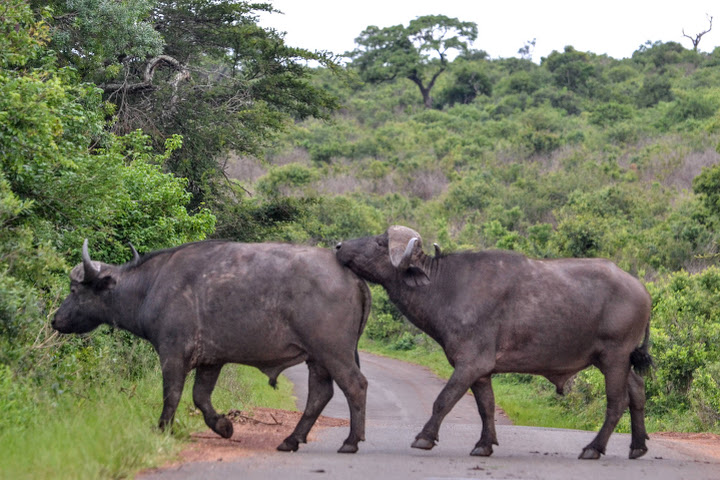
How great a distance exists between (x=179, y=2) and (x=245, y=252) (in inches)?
580

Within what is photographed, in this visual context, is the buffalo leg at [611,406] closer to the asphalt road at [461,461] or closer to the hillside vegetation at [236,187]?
the asphalt road at [461,461]

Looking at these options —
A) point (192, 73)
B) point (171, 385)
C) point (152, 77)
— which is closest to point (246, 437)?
point (171, 385)

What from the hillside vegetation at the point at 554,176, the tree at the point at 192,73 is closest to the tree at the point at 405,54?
the hillside vegetation at the point at 554,176

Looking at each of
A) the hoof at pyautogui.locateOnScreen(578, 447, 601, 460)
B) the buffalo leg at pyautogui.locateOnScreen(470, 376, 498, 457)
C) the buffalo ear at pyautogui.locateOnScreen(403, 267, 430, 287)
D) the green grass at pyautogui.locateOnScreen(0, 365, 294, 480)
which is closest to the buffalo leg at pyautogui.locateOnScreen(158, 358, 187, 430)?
the green grass at pyautogui.locateOnScreen(0, 365, 294, 480)

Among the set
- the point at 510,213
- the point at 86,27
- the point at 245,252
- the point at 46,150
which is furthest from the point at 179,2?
the point at 510,213

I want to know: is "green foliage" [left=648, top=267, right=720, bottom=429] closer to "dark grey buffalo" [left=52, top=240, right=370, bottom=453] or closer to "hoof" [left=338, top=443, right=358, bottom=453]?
"hoof" [left=338, top=443, right=358, bottom=453]

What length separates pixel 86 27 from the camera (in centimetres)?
1817

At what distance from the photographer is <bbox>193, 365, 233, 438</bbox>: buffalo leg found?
945 cm

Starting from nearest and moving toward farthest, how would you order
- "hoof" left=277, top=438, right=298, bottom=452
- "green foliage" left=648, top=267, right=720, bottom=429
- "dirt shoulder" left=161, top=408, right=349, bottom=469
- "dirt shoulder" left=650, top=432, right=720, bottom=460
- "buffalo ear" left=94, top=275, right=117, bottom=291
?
"dirt shoulder" left=161, top=408, right=349, bottom=469, "hoof" left=277, top=438, right=298, bottom=452, "buffalo ear" left=94, top=275, right=117, bottom=291, "dirt shoulder" left=650, top=432, right=720, bottom=460, "green foliage" left=648, top=267, right=720, bottom=429

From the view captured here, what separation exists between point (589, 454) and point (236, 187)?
660 inches

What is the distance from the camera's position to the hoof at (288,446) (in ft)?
30.2

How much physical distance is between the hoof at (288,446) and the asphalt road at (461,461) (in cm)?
19

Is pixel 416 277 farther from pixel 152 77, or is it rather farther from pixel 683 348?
pixel 152 77

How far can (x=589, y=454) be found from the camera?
376 inches
